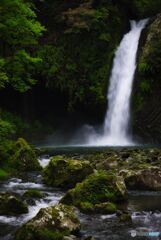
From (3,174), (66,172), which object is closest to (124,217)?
(66,172)

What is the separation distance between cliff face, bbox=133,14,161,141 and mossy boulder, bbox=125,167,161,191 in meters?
13.5

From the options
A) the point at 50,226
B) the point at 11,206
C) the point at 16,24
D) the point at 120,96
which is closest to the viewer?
the point at 50,226

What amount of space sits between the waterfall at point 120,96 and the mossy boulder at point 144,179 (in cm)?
1421

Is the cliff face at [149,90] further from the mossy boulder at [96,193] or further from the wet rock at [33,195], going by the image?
the wet rock at [33,195]

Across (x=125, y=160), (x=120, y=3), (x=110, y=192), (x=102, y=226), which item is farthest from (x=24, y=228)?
(x=120, y=3)

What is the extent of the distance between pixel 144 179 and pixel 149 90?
1496 centimetres

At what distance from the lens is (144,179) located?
13.1 meters

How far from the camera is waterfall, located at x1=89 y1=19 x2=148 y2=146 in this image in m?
28.5

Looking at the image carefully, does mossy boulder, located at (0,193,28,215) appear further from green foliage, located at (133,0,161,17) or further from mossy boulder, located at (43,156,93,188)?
green foliage, located at (133,0,161,17)

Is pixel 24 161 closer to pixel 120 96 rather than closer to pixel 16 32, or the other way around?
pixel 16 32

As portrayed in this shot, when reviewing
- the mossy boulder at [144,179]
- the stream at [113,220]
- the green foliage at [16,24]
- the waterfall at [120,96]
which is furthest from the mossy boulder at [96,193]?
the waterfall at [120,96]

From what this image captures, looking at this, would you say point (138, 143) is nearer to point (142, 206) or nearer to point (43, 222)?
point (142, 206)

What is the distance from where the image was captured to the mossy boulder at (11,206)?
998cm

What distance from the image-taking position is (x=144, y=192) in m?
12.6
